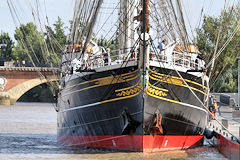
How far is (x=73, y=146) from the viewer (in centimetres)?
2138

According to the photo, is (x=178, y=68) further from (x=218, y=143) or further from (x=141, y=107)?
(x=218, y=143)

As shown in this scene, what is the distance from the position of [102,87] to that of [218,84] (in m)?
36.7

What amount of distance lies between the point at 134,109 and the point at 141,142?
118 centimetres

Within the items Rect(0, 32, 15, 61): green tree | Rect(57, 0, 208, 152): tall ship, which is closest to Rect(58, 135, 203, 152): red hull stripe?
Rect(57, 0, 208, 152): tall ship

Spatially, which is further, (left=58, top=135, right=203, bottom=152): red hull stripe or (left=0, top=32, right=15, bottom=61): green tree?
(left=0, top=32, right=15, bottom=61): green tree

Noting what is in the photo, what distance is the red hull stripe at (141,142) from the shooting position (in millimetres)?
17617

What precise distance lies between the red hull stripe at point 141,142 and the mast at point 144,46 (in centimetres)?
208

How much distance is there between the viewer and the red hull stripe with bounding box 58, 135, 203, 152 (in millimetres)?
17617

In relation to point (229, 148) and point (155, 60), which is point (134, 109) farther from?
point (229, 148)

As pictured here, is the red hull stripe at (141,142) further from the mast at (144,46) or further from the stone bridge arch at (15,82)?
the stone bridge arch at (15,82)

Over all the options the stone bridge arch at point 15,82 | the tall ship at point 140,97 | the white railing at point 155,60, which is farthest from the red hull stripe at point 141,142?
the stone bridge arch at point 15,82

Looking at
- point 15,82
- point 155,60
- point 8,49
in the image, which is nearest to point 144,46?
point 155,60

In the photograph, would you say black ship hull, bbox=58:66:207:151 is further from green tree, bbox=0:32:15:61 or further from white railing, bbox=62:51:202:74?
green tree, bbox=0:32:15:61

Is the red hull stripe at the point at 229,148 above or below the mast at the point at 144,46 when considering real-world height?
below
